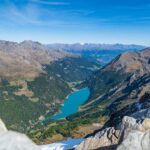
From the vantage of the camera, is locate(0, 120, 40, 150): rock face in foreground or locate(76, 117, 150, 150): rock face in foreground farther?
locate(76, 117, 150, 150): rock face in foreground

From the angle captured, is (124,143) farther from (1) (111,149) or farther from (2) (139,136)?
(1) (111,149)

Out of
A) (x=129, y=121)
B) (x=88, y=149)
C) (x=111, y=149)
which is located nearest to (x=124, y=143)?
(x=111, y=149)

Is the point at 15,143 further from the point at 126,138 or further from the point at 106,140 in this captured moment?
the point at 106,140

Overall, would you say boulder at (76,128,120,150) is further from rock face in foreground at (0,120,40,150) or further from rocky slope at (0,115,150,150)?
rock face in foreground at (0,120,40,150)

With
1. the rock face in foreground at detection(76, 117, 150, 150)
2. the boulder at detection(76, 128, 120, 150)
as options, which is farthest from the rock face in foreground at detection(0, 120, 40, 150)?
the boulder at detection(76, 128, 120, 150)

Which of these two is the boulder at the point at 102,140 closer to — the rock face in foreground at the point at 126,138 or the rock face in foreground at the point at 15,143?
the rock face in foreground at the point at 126,138

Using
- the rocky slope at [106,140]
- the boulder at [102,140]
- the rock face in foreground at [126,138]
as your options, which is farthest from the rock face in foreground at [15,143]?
the boulder at [102,140]

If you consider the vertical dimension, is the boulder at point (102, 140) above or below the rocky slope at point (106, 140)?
below

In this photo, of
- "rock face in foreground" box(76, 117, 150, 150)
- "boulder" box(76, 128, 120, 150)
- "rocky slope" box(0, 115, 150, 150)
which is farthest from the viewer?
"boulder" box(76, 128, 120, 150)
